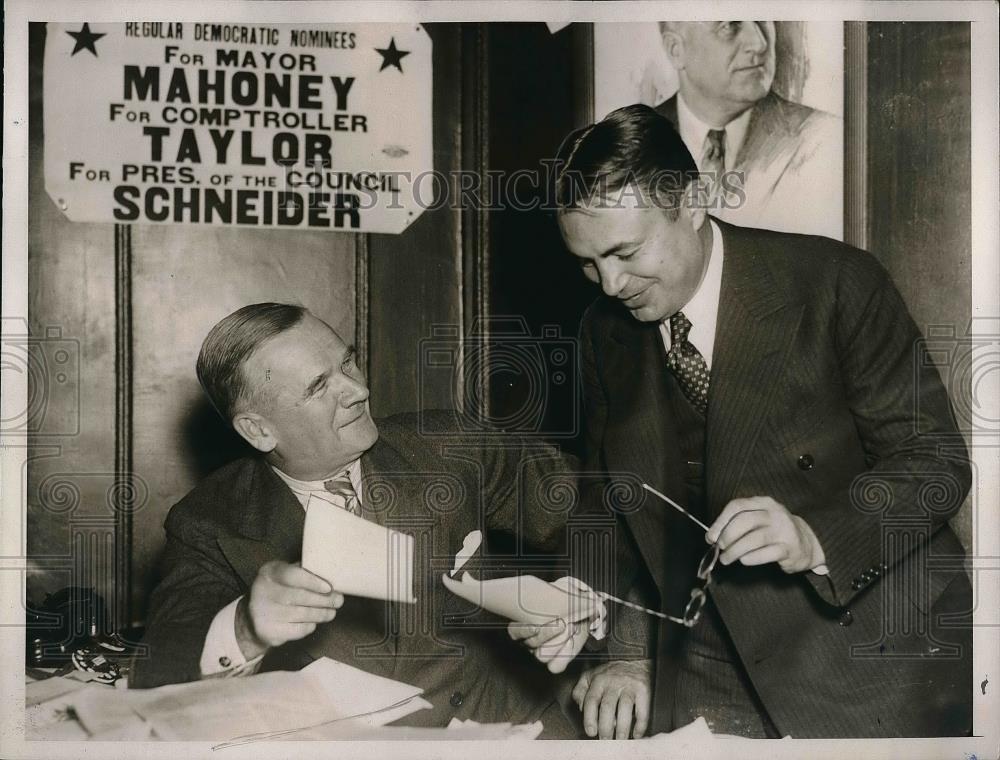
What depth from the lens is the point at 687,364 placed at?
218 centimetres

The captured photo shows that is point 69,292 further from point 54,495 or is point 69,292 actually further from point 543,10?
point 543,10

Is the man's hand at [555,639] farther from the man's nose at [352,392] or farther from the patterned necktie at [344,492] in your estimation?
the man's nose at [352,392]

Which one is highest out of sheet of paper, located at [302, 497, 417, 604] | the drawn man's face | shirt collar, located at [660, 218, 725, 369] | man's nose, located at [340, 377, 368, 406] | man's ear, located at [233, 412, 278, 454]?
the drawn man's face

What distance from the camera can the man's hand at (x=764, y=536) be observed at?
211 cm

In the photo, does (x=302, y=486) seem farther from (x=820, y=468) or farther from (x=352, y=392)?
(x=820, y=468)

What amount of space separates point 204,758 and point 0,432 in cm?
86

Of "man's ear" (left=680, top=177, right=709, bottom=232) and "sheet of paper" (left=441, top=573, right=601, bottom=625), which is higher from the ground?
"man's ear" (left=680, top=177, right=709, bottom=232)

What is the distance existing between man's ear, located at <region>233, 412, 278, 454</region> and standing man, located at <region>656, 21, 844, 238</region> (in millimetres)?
1096

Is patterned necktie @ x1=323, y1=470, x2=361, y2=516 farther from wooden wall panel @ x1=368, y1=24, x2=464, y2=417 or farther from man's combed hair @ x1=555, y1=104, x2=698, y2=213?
man's combed hair @ x1=555, y1=104, x2=698, y2=213

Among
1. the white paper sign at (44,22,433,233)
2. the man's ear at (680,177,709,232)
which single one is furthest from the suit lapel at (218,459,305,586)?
the man's ear at (680,177,709,232)

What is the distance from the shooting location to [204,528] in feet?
7.20

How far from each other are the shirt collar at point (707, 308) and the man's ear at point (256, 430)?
94 cm

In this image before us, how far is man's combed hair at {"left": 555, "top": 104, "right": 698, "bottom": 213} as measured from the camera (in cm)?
216

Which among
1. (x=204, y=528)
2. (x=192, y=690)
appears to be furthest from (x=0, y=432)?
(x=192, y=690)
